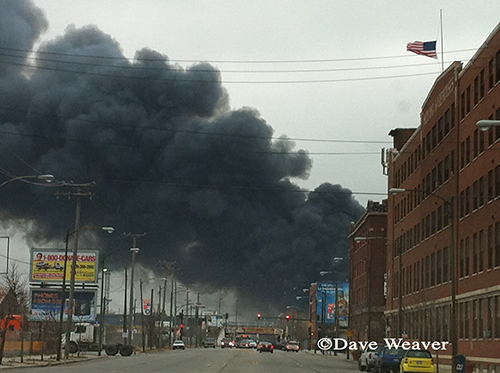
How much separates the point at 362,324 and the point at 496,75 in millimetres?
68842

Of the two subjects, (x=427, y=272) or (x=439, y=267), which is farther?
(x=427, y=272)

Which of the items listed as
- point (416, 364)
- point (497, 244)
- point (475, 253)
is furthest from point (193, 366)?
point (475, 253)

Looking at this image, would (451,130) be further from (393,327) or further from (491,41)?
(393,327)

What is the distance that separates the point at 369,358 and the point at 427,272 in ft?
75.2

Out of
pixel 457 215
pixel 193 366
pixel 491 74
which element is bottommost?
pixel 193 366

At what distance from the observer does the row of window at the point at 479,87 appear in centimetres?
5672

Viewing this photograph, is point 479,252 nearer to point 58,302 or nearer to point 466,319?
point 466,319

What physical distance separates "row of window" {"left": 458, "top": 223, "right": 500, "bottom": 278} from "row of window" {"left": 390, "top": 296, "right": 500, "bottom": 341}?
2162 mm

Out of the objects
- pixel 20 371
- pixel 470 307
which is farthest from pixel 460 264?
pixel 20 371

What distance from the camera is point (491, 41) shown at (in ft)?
190

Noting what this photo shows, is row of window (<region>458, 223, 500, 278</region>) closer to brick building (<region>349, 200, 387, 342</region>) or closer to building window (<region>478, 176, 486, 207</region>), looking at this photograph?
building window (<region>478, 176, 486, 207</region>)

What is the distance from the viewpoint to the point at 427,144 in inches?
3216

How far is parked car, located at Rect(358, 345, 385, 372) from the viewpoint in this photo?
192 feet

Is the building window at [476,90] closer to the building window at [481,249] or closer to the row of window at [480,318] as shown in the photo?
the building window at [481,249]
